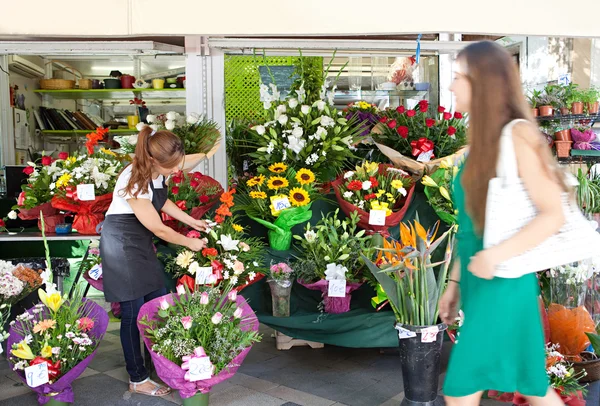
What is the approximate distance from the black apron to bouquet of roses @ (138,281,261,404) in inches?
7.2

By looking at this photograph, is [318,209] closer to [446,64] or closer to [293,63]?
[293,63]

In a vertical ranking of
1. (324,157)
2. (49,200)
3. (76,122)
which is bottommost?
(49,200)

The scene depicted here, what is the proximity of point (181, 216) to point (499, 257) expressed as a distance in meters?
1.85

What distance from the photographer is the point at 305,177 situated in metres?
3.29

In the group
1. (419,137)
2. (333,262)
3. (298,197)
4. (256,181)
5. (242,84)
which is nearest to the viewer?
(333,262)

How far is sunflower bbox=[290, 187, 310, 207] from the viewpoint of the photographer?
3.18 meters

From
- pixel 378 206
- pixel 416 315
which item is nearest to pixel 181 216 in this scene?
pixel 378 206

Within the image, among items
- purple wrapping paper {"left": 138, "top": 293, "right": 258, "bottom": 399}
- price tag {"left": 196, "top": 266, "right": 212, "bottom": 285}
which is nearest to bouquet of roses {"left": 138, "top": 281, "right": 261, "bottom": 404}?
purple wrapping paper {"left": 138, "top": 293, "right": 258, "bottom": 399}

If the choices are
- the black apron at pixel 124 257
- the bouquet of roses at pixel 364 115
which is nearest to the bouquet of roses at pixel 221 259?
the black apron at pixel 124 257

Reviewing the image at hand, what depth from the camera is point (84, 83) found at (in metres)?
6.63

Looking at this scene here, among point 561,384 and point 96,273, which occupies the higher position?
point 96,273

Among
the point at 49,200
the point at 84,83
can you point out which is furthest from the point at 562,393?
the point at 84,83

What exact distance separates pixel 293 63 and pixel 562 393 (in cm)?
262

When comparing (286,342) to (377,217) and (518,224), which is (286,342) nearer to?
(377,217)
